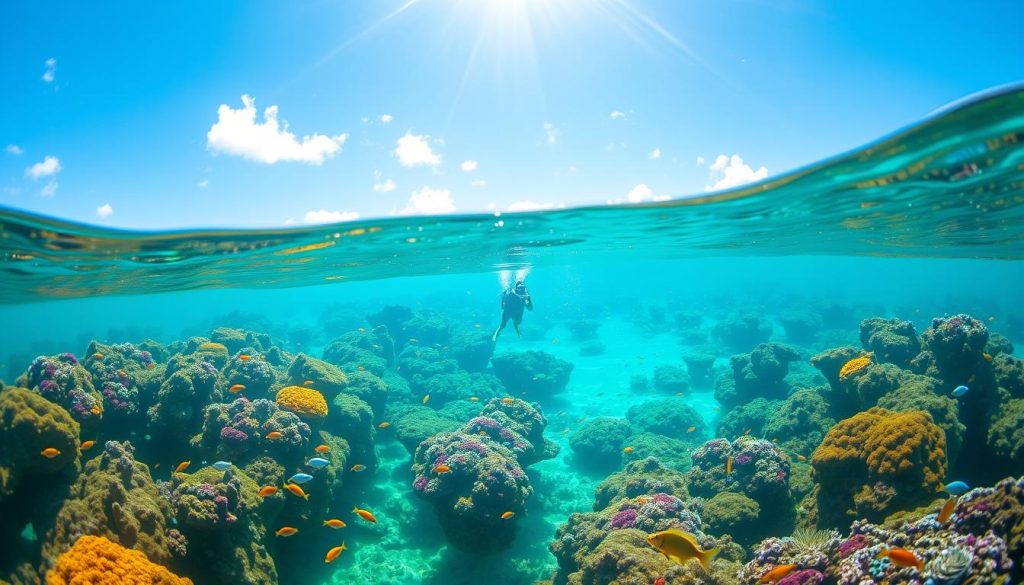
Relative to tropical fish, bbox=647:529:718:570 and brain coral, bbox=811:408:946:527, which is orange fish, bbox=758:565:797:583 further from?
brain coral, bbox=811:408:946:527

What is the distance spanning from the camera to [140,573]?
19.5 feet

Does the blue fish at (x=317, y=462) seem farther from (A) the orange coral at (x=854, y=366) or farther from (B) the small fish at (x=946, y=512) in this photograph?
(A) the orange coral at (x=854, y=366)

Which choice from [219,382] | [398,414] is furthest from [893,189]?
[219,382]

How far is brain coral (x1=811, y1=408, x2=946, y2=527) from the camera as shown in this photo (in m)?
7.31

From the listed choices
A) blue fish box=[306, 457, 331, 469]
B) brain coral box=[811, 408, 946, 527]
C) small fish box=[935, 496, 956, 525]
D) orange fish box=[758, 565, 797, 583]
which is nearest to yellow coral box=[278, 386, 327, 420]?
blue fish box=[306, 457, 331, 469]

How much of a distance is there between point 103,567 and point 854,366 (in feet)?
54.5

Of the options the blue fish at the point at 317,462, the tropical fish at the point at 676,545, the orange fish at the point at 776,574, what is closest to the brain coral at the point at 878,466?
the orange fish at the point at 776,574

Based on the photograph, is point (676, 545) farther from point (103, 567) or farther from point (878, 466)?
point (103, 567)

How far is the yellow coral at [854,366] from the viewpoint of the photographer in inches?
484

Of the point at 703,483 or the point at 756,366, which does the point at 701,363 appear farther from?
the point at 703,483

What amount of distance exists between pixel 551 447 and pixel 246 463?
29.3ft

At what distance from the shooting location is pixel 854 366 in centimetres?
1245

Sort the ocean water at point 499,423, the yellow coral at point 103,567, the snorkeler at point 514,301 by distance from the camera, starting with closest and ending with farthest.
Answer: the yellow coral at point 103,567 < the ocean water at point 499,423 < the snorkeler at point 514,301

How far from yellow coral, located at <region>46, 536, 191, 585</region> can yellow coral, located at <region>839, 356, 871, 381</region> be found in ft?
52.3
